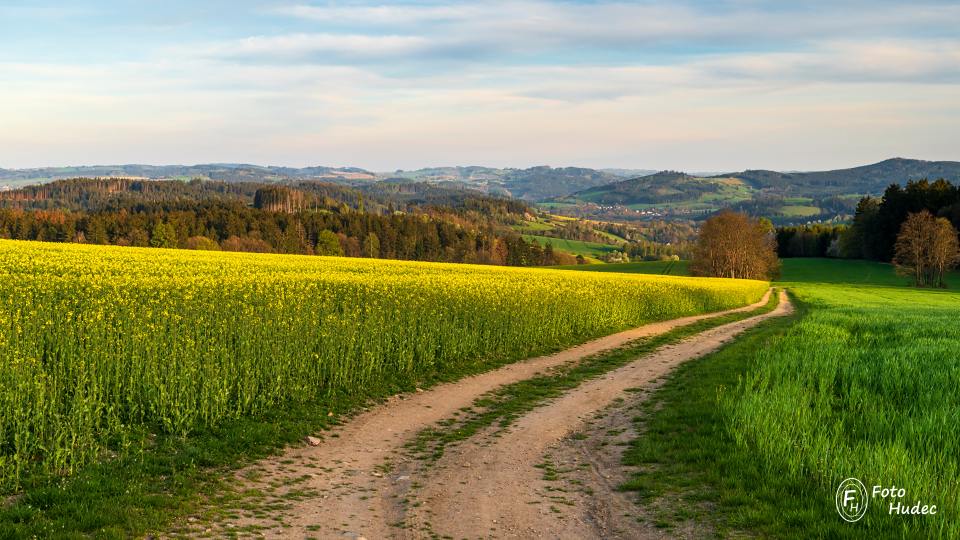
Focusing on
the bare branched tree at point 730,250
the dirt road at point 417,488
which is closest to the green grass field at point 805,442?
the dirt road at point 417,488

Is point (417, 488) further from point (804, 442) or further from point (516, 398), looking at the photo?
point (516, 398)

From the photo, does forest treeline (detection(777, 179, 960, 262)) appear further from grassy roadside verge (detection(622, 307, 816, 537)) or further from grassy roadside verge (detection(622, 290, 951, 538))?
grassy roadside verge (detection(622, 290, 951, 538))

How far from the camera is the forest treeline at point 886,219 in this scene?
106m

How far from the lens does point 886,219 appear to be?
11319cm

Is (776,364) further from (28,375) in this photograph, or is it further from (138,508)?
(28,375)

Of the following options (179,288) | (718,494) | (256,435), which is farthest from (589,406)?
(179,288)

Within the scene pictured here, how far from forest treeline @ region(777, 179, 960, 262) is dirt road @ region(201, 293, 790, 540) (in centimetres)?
Answer: 10457

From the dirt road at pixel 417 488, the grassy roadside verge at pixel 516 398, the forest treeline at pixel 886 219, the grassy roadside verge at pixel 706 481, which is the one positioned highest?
the forest treeline at pixel 886 219

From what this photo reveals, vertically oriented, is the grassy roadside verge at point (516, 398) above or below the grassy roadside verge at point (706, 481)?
below

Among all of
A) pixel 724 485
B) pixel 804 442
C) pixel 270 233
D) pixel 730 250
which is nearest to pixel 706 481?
pixel 724 485

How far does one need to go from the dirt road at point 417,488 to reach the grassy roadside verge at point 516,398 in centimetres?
35

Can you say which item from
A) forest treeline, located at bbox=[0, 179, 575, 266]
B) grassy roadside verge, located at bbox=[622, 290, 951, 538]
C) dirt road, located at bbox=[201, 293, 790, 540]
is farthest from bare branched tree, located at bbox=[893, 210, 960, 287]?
dirt road, located at bbox=[201, 293, 790, 540]

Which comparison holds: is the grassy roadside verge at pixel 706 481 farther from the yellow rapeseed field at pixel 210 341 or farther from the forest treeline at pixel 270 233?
the forest treeline at pixel 270 233

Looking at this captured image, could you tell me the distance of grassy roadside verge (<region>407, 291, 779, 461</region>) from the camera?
41.4 ft
